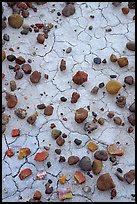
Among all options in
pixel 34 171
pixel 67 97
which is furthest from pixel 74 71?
pixel 34 171

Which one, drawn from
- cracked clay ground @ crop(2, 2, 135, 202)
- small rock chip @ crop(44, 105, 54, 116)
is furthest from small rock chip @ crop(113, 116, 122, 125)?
small rock chip @ crop(44, 105, 54, 116)

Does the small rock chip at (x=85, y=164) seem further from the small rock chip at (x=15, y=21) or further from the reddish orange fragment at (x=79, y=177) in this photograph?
the small rock chip at (x=15, y=21)

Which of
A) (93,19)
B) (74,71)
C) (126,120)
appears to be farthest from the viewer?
(93,19)

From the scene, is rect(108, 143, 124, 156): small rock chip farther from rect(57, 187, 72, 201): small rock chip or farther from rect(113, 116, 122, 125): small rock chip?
rect(57, 187, 72, 201): small rock chip

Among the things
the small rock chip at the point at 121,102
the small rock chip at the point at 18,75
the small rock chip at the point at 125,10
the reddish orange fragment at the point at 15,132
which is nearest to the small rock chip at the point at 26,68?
the small rock chip at the point at 18,75

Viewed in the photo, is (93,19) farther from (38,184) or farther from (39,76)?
(38,184)
